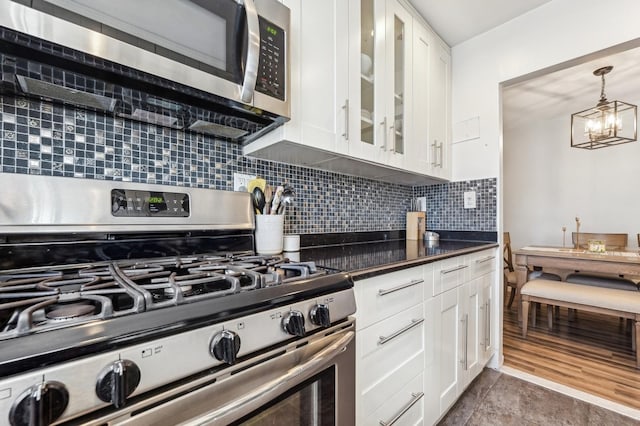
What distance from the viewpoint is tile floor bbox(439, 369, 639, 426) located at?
1.44 meters

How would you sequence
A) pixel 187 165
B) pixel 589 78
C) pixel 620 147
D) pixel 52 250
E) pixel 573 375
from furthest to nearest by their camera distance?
pixel 620 147, pixel 589 78, pixel 573 375, pixel 187 165, pixel 52 250

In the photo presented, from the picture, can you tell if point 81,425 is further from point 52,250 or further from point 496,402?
point 496,402

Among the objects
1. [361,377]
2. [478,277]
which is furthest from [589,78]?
[361,377]

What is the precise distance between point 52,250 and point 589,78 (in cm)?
416

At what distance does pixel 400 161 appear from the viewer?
162 centimetres

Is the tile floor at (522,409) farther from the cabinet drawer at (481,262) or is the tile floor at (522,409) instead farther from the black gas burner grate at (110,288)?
the black gas burner grate at (110,288)

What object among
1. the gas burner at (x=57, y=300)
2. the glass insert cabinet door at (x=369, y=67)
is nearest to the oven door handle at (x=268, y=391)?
the gas burner at (x=57, y=300)

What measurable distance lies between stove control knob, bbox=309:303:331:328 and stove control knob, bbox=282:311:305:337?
0.17 ft

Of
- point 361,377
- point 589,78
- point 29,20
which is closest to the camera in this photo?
point 29,20

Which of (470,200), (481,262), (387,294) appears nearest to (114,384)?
(387,294)

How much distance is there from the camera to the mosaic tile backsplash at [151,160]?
81 centimetres

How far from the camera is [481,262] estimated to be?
1.74 meters

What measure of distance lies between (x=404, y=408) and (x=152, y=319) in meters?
1.05

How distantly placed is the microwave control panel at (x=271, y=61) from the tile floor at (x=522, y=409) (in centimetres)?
173
